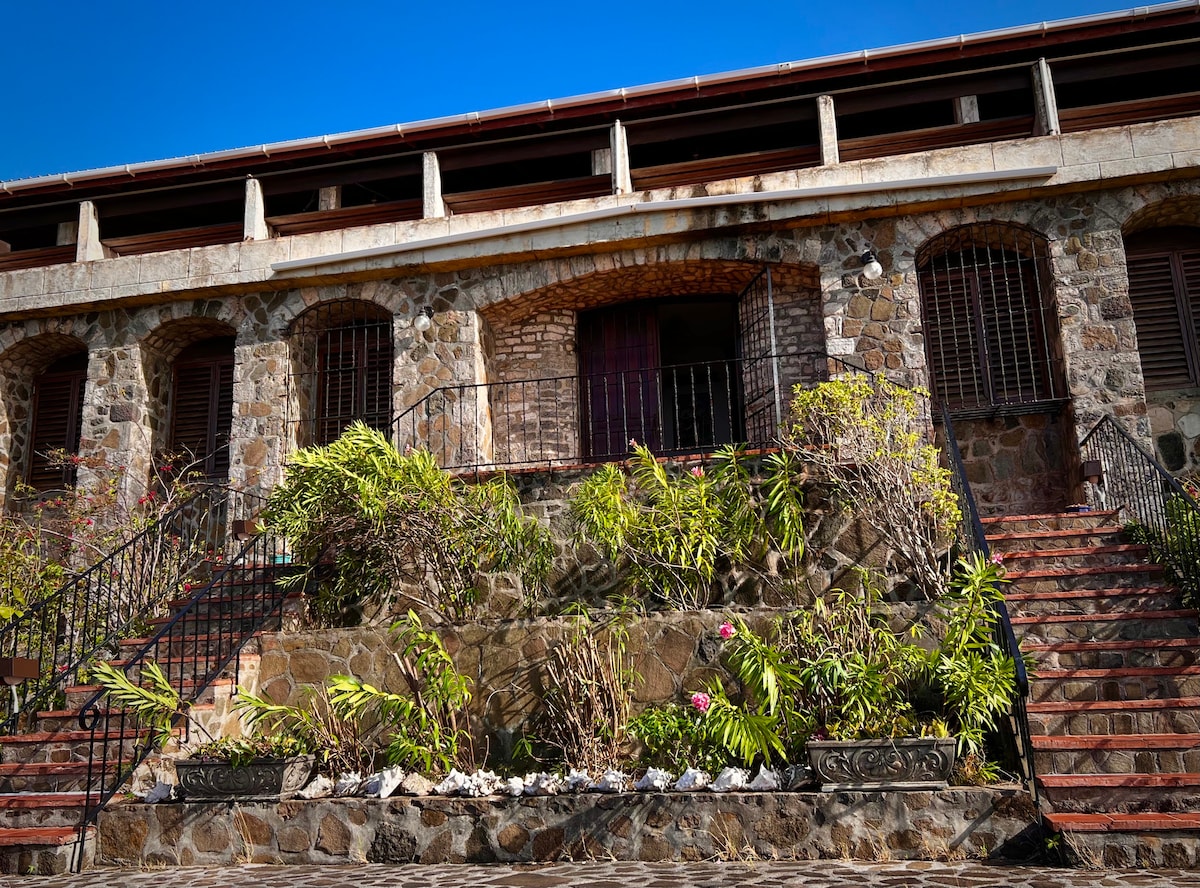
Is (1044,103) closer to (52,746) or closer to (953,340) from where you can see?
(953,340)

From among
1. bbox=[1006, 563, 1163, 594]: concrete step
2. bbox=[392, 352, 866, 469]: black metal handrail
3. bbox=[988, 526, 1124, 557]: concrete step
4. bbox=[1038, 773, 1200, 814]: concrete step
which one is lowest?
bbox=[1038, 773, 1200, 814]: concrete step

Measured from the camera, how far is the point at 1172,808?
530 cm

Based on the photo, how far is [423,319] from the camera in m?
10.8

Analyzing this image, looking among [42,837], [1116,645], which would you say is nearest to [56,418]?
[42,837]

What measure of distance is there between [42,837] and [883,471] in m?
5.85

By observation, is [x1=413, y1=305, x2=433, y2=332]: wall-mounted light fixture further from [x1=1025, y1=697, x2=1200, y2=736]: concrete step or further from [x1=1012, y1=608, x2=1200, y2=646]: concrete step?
[x1=1025, y1=697, x2=1200, y2=736]: concrete step

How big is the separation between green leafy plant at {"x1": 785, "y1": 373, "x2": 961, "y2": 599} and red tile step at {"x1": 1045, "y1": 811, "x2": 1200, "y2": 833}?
7.32ft

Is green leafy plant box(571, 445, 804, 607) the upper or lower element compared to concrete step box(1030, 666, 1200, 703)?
upper

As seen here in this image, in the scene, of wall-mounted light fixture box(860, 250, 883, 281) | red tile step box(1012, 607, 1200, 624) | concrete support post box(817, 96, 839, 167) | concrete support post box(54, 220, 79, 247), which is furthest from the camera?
concrete support post box(54, 220, 79, 247)

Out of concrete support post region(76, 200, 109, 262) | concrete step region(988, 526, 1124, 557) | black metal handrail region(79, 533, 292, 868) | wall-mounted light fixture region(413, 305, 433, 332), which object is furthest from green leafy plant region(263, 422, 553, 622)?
concrete support post region(76, 200, 109, 262)

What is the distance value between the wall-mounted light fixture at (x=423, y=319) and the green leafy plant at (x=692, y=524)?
3.56 m

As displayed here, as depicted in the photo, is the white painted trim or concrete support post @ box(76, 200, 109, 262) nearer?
the white painted trim

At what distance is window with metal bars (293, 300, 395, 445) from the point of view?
11.3m

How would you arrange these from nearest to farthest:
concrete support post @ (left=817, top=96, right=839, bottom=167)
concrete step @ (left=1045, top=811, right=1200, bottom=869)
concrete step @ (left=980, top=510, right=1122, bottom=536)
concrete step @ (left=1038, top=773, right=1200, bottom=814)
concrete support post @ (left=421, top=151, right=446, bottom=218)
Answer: concrete step @ (left=1045, top=811, right=1200, bottom=869), concrete step @ (left=1038, top=773, right=1200, bottom=814), concrete step @ (left=980, top=510, right=1122, bottom=536), concrete support post @ (left=817, top=96, right=839, bottom=167), concrete support post @ (left=421, top=151, right=446, bottom=218)
